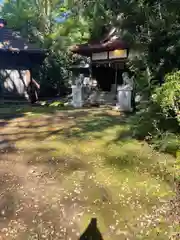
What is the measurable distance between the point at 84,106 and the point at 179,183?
11.4m

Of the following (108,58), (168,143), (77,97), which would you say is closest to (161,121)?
(168,143)

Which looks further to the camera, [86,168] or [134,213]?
[86,168]

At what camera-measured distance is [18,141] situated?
844cm

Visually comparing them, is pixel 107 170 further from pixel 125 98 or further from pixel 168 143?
pixel 125 98

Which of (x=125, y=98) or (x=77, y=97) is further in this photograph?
(x=77, y=97)

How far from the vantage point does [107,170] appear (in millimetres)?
6395

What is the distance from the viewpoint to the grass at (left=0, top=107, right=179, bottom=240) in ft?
14.6

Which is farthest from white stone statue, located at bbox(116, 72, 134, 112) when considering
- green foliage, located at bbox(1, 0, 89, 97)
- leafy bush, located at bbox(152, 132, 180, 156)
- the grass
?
green foliage, located at bbox(1, 0, 89, 97)

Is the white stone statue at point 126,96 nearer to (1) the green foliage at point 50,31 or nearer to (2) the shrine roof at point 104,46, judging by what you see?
(2) the shrine roof at point 104,46

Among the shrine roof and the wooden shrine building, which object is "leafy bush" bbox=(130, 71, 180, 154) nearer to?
the wooden shrine building

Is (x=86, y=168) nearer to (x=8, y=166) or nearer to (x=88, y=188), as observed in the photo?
(x=88, y=188)

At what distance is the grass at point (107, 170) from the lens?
4.45 m

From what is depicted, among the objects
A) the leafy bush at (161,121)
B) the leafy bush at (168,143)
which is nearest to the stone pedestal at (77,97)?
the leafy bush at (161,121)

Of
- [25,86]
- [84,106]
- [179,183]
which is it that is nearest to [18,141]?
[179,183]
